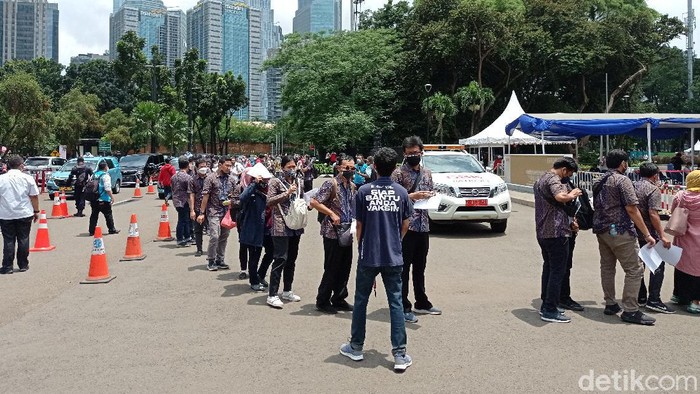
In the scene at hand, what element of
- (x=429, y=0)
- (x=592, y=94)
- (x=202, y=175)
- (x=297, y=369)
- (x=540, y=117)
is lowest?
(x=297, y=369)

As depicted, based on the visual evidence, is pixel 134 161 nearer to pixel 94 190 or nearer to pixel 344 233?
pixel 94 190

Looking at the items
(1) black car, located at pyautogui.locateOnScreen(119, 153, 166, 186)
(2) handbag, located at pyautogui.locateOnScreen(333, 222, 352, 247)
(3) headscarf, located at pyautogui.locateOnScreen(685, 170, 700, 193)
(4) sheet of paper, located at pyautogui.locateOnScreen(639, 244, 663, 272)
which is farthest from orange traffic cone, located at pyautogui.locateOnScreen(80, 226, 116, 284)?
(1) black car, located at pyautogui.locateOnScreen(119, 153, 166, 186)

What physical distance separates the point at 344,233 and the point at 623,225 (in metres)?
3.04

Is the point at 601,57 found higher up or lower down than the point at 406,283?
higher up

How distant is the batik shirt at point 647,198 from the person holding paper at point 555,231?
906 mm

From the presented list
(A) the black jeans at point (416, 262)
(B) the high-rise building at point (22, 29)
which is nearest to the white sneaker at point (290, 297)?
(A) the black jeans at point (416, 262)

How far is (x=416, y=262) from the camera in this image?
6.61 metres

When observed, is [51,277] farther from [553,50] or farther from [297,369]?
[553,50]

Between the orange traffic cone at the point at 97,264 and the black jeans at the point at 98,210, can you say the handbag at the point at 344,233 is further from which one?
the black jeans at the point at 98,210

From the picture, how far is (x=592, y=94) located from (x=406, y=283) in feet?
155

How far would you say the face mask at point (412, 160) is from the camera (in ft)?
21.8

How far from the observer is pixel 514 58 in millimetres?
42406

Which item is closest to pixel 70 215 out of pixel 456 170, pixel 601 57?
pixel 456 170

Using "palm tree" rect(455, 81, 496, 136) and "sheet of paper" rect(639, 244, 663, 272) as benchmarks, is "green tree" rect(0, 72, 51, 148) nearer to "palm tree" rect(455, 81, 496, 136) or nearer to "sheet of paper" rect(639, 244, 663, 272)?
"palm tree" rect(455, 81, 496, 136)
